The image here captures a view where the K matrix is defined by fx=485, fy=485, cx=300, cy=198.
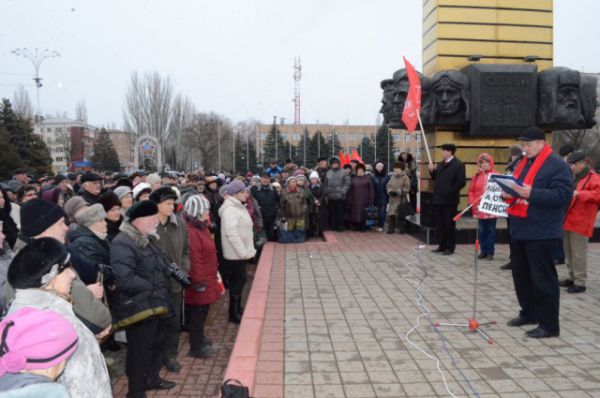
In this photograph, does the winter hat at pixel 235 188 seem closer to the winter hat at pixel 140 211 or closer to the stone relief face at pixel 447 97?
the winter hat at pixel 140 211

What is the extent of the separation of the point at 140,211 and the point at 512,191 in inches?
143

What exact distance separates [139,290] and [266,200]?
6.99 metres

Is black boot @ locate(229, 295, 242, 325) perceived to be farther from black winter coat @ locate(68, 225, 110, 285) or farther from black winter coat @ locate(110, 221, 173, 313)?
black winter coat @ locate(68, 225, 110, 285)

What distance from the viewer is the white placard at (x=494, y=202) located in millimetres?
5417

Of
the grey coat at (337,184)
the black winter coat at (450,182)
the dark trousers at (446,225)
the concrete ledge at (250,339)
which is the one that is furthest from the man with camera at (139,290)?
the grey coat at (337,184)

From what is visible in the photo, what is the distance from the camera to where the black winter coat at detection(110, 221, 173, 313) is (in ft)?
13.6

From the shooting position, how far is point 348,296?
6.71 m

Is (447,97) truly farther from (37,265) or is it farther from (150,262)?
(37,265)

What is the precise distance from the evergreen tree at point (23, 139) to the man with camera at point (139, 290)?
1311 inches

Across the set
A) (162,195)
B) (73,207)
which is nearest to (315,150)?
(73,207)

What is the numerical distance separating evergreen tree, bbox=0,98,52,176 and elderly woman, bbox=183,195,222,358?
32.4 metres

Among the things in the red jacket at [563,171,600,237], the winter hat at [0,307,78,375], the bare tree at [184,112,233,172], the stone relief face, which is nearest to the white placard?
the red jacket at [563,171,600,237]

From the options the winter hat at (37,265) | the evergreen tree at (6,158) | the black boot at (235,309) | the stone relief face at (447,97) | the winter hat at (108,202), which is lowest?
the black boot at (235,309)

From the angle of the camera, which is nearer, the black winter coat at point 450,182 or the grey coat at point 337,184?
the black winter coat at point 450,182
